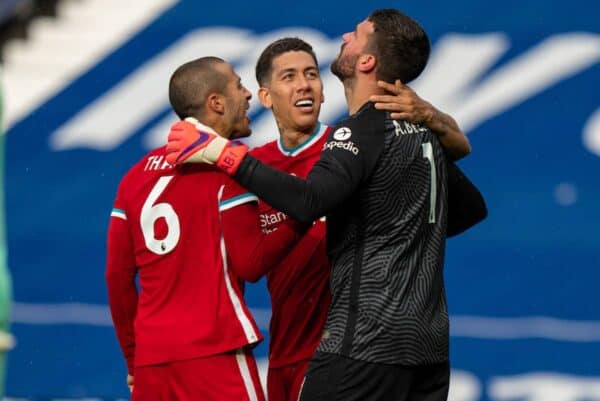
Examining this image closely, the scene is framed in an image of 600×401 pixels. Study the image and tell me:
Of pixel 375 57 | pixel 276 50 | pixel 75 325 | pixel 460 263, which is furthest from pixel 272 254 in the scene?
pixel 75 325

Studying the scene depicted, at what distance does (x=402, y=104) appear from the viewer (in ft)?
13.3

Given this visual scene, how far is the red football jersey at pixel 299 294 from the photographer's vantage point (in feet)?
16.3

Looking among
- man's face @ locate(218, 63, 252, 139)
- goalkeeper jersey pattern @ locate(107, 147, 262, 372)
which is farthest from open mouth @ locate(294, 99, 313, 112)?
goalkeeper jersey pattern @ locate(107, 147, 262, 372)

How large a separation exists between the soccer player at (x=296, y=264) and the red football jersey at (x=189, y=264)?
57 cm

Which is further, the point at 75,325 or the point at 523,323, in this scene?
the point at 75,325

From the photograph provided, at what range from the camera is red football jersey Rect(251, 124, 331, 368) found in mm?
4965

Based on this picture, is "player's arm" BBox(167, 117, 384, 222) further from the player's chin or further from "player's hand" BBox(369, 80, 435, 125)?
the player's chin

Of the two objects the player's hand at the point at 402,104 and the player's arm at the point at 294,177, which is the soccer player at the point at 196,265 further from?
the player's hand at the point at 402,104

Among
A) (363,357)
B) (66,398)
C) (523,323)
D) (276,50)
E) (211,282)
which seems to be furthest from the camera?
(66,398)

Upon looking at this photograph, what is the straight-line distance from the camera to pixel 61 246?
25.9ft

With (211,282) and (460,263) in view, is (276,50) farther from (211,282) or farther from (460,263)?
(460,263)

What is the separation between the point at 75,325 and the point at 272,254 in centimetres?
387

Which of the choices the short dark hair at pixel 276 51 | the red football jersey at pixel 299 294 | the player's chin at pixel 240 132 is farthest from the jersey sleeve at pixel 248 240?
the short dark hair at pixel 276 51

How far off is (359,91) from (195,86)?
0.63 metres
